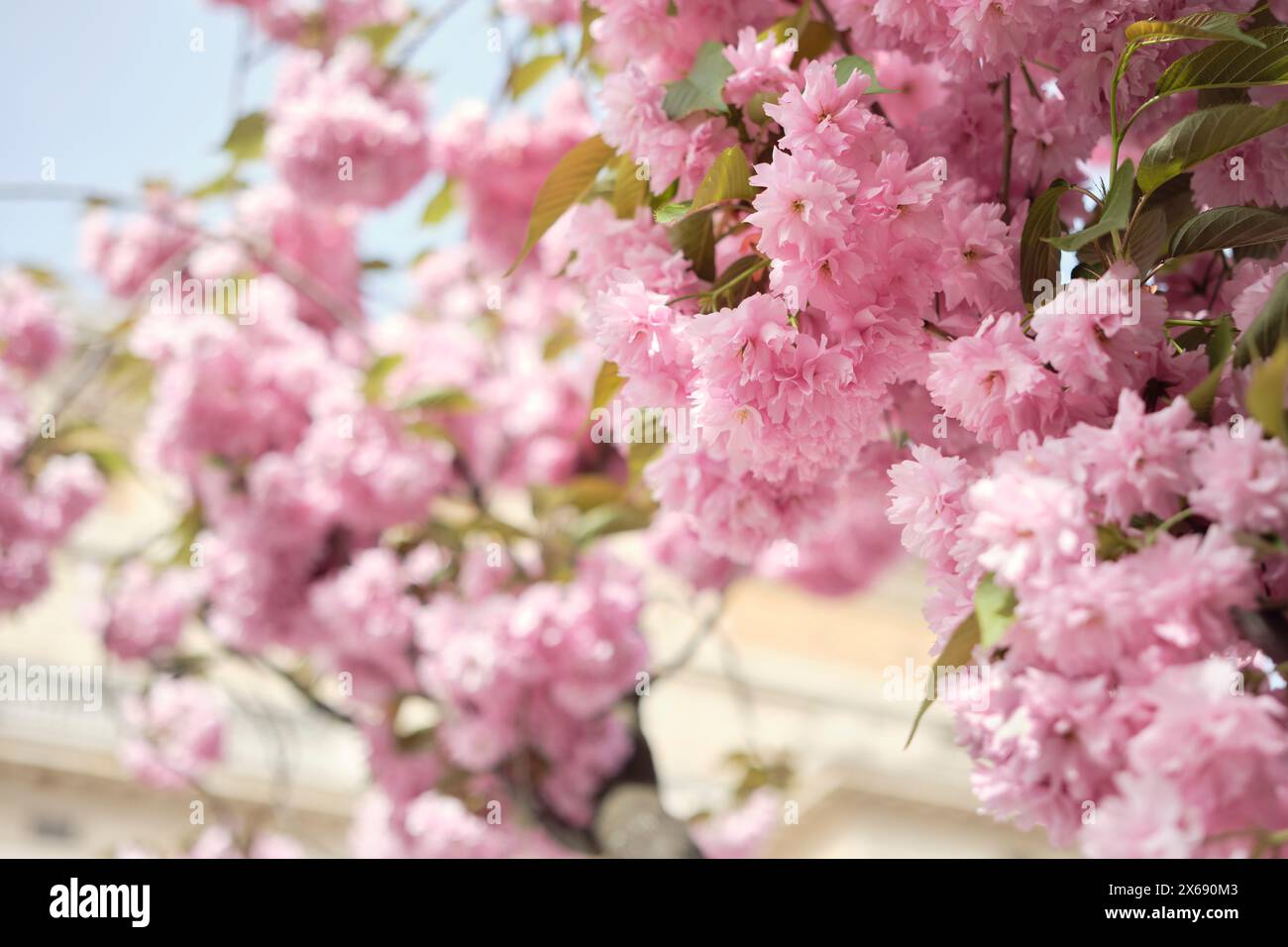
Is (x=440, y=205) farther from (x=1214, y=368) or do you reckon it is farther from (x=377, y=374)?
(x=1214, y=368)

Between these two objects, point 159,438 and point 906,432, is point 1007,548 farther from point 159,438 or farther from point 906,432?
point 159,438

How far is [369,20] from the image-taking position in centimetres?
277

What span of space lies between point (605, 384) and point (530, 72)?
0.96 metres

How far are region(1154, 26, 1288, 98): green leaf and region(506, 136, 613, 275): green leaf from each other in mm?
476

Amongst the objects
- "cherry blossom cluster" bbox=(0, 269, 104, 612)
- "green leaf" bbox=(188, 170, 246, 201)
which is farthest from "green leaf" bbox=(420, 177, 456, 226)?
"cherry blossom cluster" bbox=(0, 269, 104, 612)

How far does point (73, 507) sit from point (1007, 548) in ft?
8.33

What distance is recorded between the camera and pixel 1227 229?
2.51 feet

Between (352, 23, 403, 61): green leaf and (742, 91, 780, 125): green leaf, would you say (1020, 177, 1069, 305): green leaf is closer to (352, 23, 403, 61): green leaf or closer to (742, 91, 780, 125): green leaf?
(742, 91, 780, 125): green leaf

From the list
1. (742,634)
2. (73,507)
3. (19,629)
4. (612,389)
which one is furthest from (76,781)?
(612,389)

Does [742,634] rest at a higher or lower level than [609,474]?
higher

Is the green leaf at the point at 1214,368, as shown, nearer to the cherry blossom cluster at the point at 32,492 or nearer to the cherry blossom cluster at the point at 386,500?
the cherry blossom cluster at the point at 386,500

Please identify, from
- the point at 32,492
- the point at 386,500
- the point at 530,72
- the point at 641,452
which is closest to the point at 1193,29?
the point at 641,452

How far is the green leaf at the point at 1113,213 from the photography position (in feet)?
2.39
